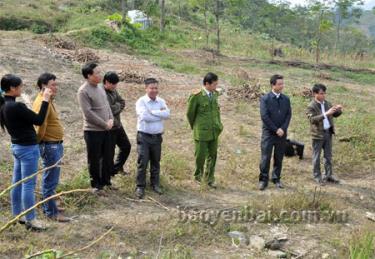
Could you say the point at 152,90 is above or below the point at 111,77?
below

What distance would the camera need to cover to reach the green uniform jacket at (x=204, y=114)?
6.21 meters

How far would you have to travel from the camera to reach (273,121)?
6.38m

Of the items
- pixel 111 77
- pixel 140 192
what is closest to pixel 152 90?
pixel 111 77

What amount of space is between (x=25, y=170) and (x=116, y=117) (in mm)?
1798

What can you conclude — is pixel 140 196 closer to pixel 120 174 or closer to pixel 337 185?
pixel 120 174

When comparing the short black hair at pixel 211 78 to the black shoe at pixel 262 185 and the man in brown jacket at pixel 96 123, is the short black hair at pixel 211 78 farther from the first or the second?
the black shoe at pixel 262 185

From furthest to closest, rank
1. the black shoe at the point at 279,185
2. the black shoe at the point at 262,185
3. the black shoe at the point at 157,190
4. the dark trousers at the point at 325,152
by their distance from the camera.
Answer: the dark trousers at the point at 325,152, the black shoe at the point at 279,185, the black shoe at the point at 262,185, the black shoe at the point at 157,190

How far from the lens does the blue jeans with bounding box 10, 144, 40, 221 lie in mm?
4379

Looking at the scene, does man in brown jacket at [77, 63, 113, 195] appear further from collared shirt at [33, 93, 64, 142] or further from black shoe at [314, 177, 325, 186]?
black shoe at [314, 177, 325, 186]

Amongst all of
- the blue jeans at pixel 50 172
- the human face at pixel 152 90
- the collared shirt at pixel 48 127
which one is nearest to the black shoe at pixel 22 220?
the blue jeans at pixel 50 172

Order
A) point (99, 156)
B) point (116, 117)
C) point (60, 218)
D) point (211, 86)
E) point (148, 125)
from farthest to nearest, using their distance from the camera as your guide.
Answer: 1. point (211, 86)
2. point (116, 117)
3. point (148, 125)
4. point (99, 156)
5. point (60, 218)

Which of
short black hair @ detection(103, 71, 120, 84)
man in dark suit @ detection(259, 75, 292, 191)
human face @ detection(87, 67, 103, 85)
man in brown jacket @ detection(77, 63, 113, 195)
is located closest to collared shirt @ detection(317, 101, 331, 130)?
man in dark suit @ detection(259, 75, 292, 191)

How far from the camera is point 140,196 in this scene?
5738 millimetres

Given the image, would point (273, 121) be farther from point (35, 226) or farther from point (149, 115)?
point (35, 226)
